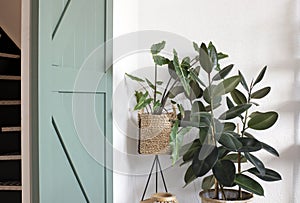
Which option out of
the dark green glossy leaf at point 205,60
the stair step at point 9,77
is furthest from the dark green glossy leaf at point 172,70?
the stair step at point 9,77

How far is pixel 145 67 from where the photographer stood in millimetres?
2678

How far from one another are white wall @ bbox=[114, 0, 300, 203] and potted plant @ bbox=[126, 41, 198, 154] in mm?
231

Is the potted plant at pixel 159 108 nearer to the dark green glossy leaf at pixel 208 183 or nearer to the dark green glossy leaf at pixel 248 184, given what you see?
the dark green glossy leaf at pixel 208 183

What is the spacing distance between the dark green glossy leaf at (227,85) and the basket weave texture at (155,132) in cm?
→ 34

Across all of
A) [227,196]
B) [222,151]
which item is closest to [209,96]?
[222,151]

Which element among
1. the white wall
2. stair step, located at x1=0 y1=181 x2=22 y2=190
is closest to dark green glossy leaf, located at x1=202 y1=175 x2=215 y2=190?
the white wall

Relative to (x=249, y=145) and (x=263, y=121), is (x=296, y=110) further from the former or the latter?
(x=249, y=145)

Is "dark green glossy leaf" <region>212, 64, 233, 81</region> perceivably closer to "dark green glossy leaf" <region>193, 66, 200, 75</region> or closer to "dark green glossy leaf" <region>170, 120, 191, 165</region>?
"dark green glossy leaf" <region>193, 66, 200, 75</region>

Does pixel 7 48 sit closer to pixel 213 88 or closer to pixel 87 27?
pixel 87 27

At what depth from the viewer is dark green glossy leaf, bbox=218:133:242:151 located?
197 cm

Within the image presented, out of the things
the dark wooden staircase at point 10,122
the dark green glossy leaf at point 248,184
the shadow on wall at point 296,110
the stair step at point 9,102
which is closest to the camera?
the dark green glossy leaf at point 248,184

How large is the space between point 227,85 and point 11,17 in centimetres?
232

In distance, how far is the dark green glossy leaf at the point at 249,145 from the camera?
1997mm

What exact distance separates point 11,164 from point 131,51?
1174 mm
